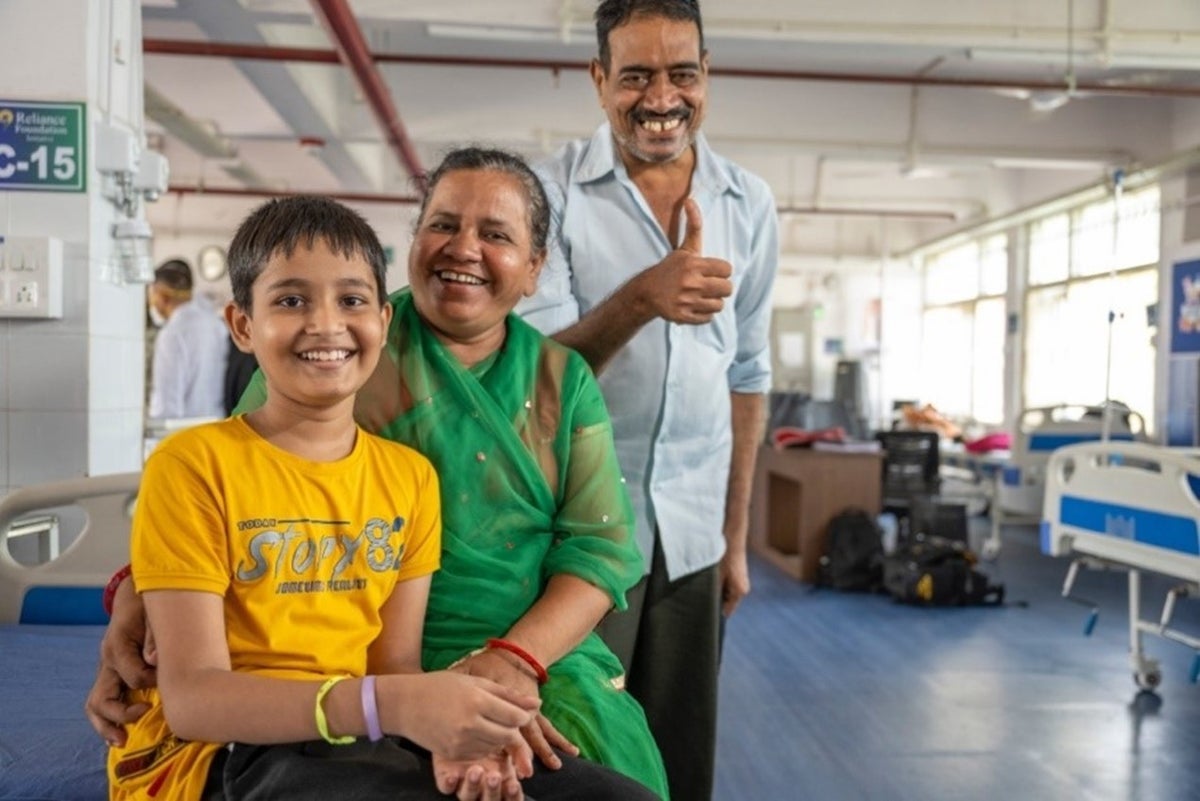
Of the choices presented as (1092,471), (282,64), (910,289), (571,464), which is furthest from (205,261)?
(571,464)

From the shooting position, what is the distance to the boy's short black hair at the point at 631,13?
1.76m

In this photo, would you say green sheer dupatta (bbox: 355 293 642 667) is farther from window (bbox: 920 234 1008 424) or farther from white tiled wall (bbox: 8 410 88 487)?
window (bbox: 920 234 1008 424)

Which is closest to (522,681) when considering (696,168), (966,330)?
(696,168)

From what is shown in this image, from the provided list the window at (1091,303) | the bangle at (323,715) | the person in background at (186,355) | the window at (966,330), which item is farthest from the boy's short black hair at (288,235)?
the window at (966,330)

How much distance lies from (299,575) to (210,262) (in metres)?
13.1

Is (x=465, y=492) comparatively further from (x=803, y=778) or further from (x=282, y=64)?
(x=282, y=64)

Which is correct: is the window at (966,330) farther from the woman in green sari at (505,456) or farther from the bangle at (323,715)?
the bangle at (323,715)

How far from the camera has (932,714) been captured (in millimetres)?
3986

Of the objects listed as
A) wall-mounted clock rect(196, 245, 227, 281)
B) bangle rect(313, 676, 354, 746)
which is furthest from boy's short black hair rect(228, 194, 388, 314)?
wall-mounted clock rect(196, 245, 227, 281)

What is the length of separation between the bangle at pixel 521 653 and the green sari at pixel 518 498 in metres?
0.08

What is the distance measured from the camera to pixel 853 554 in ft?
21.2

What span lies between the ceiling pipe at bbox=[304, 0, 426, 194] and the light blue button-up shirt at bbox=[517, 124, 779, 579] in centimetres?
257

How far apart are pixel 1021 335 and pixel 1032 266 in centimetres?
75

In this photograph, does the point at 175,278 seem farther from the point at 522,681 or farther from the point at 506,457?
the point at 522,681
